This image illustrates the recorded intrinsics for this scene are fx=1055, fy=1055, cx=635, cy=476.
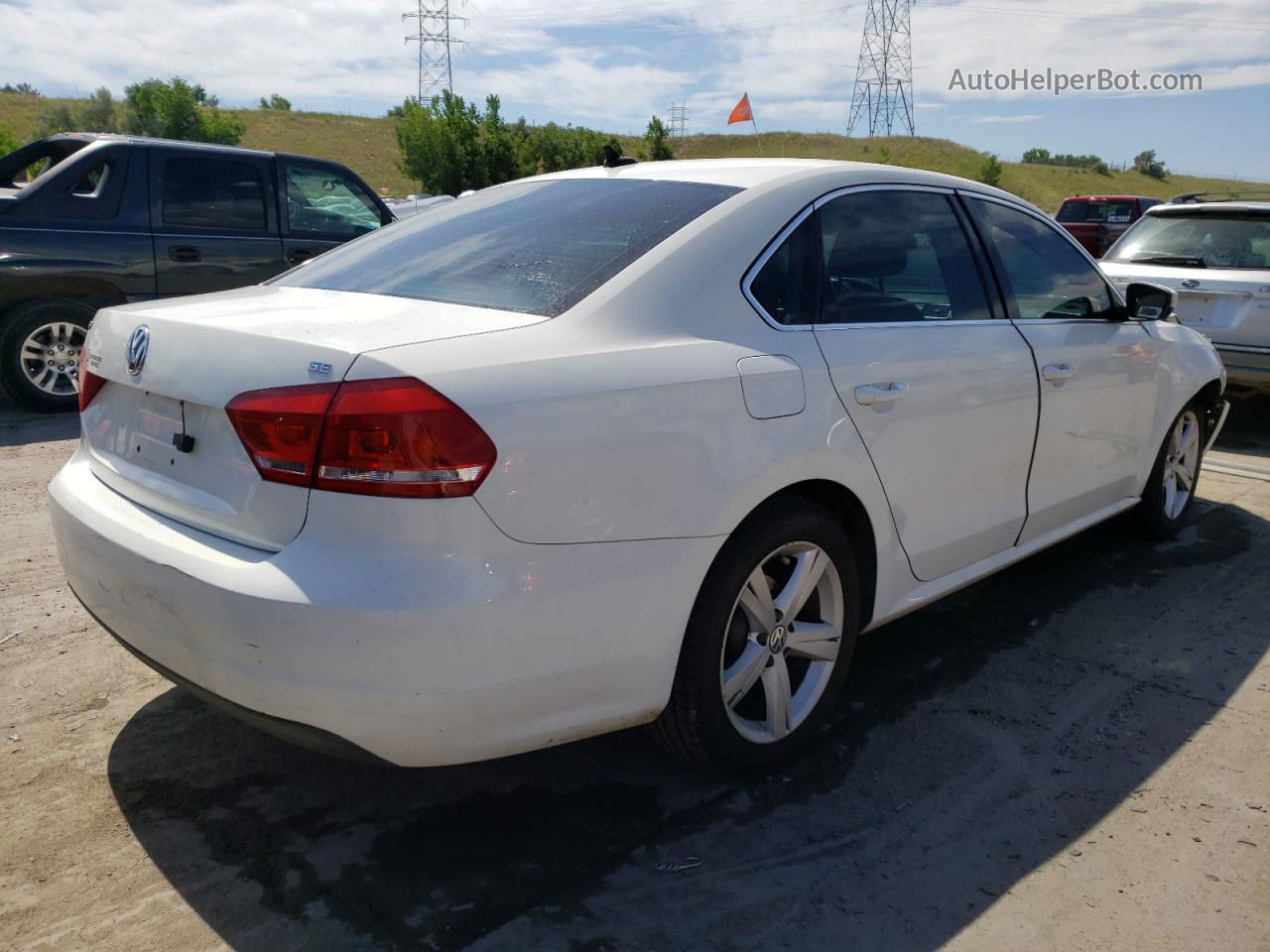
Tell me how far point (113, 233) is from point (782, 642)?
638 centimetres

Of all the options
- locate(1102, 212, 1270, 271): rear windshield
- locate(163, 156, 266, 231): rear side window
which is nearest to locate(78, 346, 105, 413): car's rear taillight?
locate(163, 156, 266, 231): rear side window

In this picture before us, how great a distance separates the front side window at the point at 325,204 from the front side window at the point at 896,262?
562 cm

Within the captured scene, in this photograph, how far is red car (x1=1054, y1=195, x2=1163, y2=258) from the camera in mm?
19953

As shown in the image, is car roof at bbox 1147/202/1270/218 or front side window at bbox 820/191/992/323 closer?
front side window at bbox 820/191/992/323

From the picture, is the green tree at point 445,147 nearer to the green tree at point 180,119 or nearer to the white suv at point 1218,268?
the green tree at point 180,119

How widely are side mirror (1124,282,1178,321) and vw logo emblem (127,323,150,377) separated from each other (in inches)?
144

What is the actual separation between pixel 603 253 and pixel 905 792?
1684 mm

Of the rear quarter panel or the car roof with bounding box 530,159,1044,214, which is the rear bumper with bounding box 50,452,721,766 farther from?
the car roof with bounding box 530,159,1044,214

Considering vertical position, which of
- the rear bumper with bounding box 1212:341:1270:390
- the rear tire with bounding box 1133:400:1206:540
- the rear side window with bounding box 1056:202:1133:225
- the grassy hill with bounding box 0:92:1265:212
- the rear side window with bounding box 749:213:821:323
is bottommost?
the rear tire with bounding box 1133:400:1206:540

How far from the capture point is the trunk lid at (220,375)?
7.38ft

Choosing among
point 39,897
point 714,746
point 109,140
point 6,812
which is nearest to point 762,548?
point 714,746

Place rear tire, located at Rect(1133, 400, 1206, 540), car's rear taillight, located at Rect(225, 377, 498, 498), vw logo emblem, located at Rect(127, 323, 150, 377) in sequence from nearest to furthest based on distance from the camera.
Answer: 1. car's rear taillight, located at Rect(225, 377, 498, 498)
2. vw logo emblem, located at Rect(127, 323, 150, 377)
3. rear tire, located at Rect(1133, 400, 1206, 540)

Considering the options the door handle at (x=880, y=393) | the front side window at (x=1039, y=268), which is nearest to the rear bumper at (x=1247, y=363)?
the front side window at (x=1039, y=268)

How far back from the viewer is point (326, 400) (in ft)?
7.07
